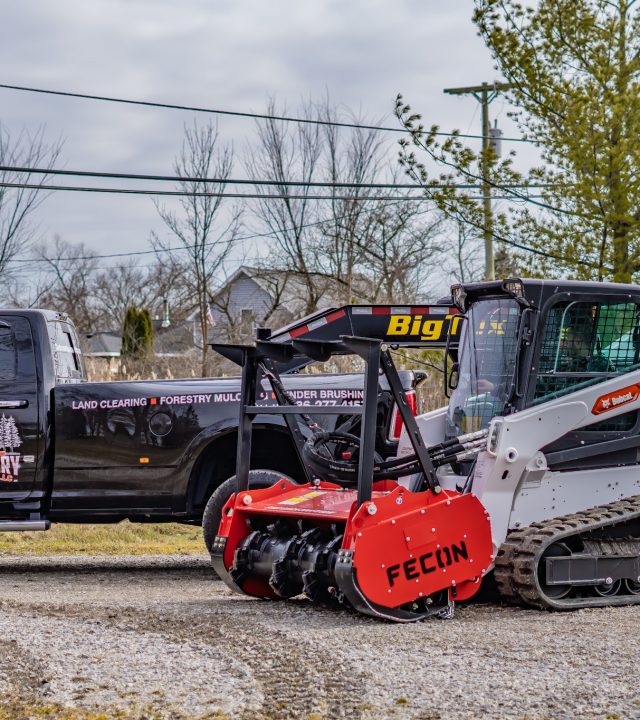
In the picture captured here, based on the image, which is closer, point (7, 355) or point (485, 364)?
point (485, 364)

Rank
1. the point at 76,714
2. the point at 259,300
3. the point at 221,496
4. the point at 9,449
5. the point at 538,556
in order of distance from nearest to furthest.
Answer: the point at 76,714, the point at 538,556, the point at 221,496, the point at 9,449, the point at 259,300

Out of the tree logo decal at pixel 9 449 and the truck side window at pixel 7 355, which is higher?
the truck side window at pixel 7 355

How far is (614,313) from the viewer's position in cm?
858

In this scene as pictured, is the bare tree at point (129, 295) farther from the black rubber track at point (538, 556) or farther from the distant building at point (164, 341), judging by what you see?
the black rubber track at point (538, 556)

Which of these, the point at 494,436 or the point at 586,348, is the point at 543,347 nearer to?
the point at 586,348

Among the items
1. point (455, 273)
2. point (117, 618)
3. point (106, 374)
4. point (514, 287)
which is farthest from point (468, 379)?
point (455, 273)

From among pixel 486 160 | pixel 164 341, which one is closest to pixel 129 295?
pixel 164 341

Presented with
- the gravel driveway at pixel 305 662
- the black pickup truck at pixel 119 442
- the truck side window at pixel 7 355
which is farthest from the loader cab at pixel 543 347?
the truck side window at pixel 7 355

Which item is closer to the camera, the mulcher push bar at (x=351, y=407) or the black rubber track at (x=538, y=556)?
the mulcher push bar at (x=351, y=407)

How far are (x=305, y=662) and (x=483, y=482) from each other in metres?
2.34

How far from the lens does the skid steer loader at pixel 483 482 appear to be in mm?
7336

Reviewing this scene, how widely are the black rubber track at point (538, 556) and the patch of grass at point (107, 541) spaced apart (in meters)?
5.78

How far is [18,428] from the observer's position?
10.6 m

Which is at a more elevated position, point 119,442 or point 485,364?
point 485,364
